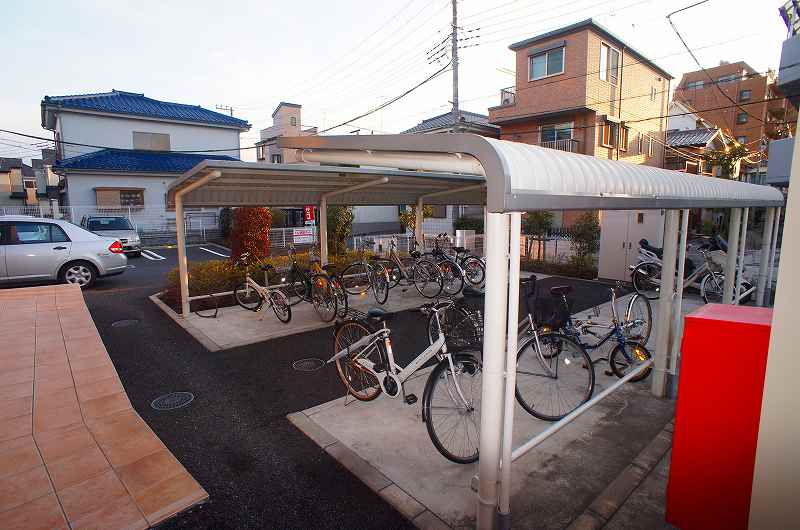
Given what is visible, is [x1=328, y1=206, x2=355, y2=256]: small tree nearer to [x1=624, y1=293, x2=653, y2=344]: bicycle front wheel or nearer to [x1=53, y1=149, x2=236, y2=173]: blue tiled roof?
[x1=624, y1=293, x2=653, y2=344]: bicycle front wheel

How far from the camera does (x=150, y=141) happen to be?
2323 centimetres

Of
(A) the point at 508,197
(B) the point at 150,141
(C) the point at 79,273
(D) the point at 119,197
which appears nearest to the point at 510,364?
(A) the point at 508,197

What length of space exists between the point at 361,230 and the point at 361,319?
22.6 meters

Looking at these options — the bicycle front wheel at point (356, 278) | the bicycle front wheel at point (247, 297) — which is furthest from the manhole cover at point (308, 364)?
the bicycle front wheel at point (356, 278)

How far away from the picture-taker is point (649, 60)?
810 inches

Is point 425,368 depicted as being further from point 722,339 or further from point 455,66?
point 455,66

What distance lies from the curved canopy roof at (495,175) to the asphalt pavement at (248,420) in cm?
224

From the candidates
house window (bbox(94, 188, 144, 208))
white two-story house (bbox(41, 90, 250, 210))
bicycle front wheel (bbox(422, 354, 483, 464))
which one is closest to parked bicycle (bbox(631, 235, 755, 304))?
bicycle front wheel (bbox(422, 354, 483, 464))

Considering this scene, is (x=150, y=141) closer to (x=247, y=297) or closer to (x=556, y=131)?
(x=247, y=297)

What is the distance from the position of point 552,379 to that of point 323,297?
157 inches

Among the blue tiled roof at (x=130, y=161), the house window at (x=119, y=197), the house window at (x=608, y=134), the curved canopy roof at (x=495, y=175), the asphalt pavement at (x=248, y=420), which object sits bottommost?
the asphalt pavement at (x=248, y=420)

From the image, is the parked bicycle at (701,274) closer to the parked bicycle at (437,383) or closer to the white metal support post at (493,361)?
the parked bicycle at (437,383)

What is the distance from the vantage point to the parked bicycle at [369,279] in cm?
843

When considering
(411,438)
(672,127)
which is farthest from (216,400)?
(672,127)
